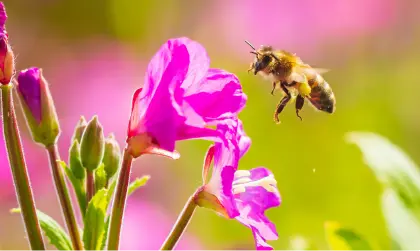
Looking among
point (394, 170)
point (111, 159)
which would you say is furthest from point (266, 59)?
point (111, 159)

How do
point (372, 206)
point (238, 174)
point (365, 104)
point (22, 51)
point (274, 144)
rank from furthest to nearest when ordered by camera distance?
point (22, 51) → point (365, 104) → point (274, 144) → point (372, 206) → point (238, 174)

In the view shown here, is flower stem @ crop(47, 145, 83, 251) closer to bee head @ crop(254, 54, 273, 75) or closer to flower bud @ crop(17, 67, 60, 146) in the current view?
flower bud @ crop(17, 67, 60, 146)

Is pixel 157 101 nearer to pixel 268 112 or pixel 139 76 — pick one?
pixel 268 112

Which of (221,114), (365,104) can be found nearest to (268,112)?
(365,104)

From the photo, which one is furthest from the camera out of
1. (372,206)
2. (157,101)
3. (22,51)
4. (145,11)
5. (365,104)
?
(145,11)

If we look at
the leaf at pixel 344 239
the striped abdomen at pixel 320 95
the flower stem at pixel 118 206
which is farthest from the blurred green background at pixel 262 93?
the flower stem at pixel 118 206

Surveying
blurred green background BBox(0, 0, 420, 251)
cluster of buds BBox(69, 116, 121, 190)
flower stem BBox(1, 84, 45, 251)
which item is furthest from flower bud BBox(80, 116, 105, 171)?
blurred green background BBox(0, 0, 420, 251)

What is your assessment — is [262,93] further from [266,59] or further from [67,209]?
[67,209]
